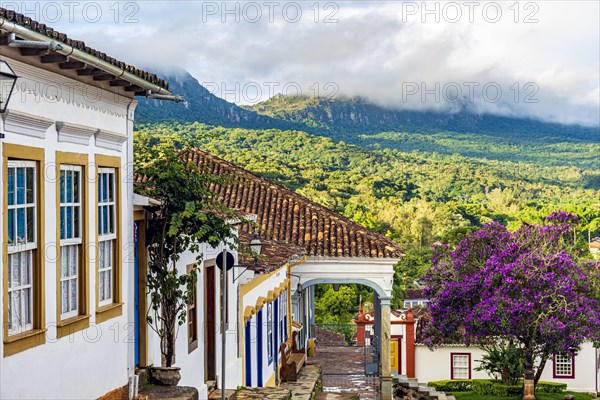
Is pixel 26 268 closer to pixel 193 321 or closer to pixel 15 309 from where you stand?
pixel 15 309

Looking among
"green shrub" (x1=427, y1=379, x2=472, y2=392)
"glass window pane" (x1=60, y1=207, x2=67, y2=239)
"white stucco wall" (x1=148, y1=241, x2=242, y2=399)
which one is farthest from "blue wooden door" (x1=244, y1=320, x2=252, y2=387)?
"green shrub" (x1=427, y1=379, x2=472, y2=392)

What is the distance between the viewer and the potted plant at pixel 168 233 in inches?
383

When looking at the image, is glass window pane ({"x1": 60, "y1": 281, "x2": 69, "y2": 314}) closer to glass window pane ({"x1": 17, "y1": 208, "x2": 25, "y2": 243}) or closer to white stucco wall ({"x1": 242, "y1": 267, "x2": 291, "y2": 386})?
glass window pane ({"x1": 17, "y1": 208, "x2": 25, "y2": 243})

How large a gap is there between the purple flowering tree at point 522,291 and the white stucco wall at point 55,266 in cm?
1867

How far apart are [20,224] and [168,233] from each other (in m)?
2.72

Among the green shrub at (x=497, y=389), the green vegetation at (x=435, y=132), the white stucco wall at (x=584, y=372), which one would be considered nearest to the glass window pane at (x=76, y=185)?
the green shrub at (x=497, y=389)

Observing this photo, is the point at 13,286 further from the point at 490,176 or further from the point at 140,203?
the point at 490,176

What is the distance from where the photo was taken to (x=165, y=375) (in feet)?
31.9

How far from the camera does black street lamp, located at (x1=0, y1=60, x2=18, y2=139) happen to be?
18.7 feet

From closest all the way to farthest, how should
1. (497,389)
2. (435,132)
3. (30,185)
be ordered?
(30,185)
(497,389)
(435,132)

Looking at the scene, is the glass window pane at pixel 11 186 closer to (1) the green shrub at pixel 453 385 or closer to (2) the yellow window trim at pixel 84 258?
(2) the yellow window trim at pixel 84 258

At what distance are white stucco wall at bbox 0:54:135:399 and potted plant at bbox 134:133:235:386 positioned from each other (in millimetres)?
700

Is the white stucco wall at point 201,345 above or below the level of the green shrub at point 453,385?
above

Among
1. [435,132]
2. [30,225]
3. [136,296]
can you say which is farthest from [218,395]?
[435,132]
